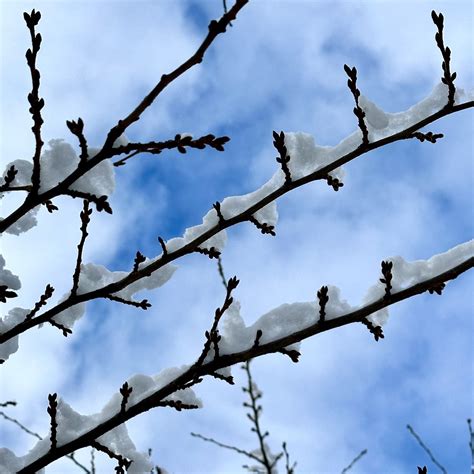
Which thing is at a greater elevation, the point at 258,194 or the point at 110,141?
the point at 258,194

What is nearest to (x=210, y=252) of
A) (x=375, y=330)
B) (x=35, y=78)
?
(x=375, y=330)

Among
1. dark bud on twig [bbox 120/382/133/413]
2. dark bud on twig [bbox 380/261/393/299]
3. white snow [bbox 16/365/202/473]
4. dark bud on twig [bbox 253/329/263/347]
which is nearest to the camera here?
dark bud on twig [bbox 380/261/393/299]

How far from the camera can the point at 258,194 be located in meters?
2.93

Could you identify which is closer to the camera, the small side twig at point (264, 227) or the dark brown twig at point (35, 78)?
the dark brown twig at point (35, 78)

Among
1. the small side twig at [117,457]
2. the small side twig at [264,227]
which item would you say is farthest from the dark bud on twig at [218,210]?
the small side twig at [117,457]

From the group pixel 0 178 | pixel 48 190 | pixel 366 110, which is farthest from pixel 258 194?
pixel 0 178

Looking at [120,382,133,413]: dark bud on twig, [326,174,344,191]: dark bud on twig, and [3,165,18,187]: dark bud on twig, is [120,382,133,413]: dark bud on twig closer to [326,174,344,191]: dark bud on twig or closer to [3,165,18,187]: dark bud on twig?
[3,165,18,187]: dark bud on twig

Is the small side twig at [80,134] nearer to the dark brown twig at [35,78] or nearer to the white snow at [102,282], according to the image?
the dark brown twig at [35,78]

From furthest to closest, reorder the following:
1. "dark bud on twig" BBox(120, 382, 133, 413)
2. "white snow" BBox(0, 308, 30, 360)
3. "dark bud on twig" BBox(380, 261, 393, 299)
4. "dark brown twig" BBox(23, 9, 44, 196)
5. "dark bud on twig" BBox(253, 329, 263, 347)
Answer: "white snow" BBox(0, 308, 30, 360)
"dark bud on twig" BBox(120, 382, 133, 413)
"dark bud on twig" BBox(253, 329, 263, 347)
"dark bud on twig" BBox(380, 261, 393, 299)
"dark brown twig" BBox(23, 9, 44, 196)

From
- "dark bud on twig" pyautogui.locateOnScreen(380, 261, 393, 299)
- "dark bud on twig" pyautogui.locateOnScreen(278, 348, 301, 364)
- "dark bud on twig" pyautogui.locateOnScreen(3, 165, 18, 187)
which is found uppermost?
"dark bud on twig" pyautogui.locateOnScreen(3, 165, 18, 187)

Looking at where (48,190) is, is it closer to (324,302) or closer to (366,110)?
(324,302)

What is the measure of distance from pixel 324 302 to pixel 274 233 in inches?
23.2

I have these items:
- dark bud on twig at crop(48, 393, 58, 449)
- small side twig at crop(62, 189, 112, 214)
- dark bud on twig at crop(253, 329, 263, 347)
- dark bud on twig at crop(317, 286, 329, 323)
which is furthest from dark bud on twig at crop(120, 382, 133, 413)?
dark bud on twig at crop(317, 286, 329, 323)

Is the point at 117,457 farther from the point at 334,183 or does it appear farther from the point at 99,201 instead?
the point at 334,183
